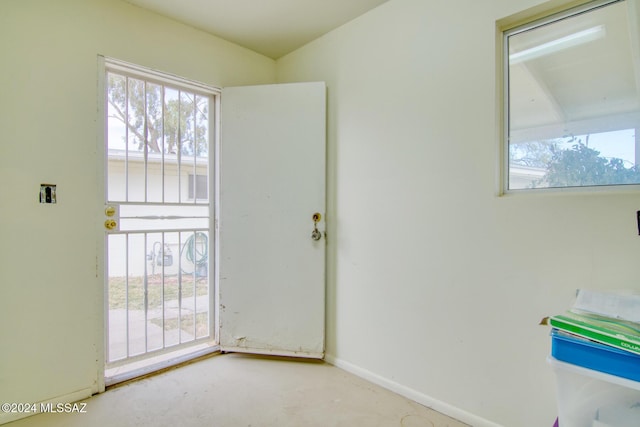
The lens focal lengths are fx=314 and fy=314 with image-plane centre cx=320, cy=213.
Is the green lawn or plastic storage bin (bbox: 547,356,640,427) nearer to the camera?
plastic storage bin (bbox: 547,356,640,427)

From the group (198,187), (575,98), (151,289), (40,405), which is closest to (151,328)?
(151,289)

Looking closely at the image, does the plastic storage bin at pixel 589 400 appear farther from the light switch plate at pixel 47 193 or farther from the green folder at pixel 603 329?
the light switch plate at pixel 47 193

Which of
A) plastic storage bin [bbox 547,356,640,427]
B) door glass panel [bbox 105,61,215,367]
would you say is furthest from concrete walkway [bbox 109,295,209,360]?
plastic storage bin [bbox 547,356,640,427]

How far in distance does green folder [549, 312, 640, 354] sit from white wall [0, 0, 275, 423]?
2.32 m

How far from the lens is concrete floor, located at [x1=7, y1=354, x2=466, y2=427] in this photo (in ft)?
5.44

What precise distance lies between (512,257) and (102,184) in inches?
92.5

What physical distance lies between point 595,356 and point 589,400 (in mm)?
194

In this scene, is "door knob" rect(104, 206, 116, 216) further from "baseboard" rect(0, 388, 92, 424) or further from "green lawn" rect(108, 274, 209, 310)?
"baseboard" rect(0, 388, 92, 424)

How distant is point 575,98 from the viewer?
1.41 metres

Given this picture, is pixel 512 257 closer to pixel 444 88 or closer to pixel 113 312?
pixel 444 88

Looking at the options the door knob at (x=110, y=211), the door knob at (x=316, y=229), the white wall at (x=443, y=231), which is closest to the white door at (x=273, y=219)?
the door knob at (x=316, y=229)

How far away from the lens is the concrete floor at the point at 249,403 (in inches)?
65.3

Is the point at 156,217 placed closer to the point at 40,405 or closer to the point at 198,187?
the point at 198,187

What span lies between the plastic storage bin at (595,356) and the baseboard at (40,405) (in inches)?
93.9
